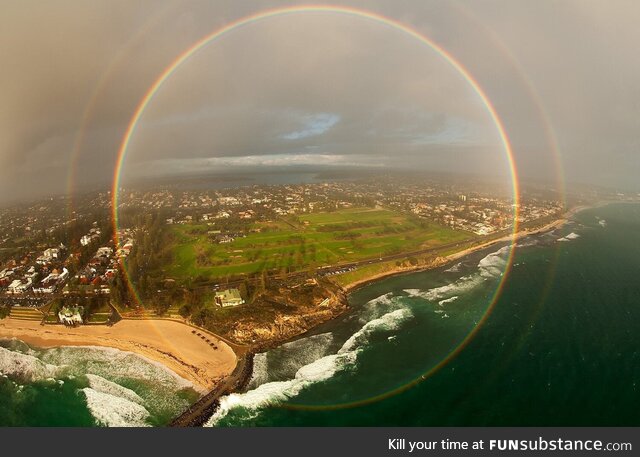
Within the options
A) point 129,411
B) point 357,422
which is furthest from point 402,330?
point 129,411

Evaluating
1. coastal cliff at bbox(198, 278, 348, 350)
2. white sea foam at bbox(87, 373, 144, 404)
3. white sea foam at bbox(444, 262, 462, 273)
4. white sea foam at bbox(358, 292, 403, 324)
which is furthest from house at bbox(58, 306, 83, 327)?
white sea foam at bbox(444, 262, 462, 273)

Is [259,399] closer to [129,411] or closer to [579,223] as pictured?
[129,411]

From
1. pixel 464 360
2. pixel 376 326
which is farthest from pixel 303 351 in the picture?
pixel 464 360

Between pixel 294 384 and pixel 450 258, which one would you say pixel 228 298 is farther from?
pixel 450 258

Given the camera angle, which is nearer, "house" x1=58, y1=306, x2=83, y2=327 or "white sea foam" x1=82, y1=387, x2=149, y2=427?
"white sea foam" x1=82, y1=387, x2=149, y2=427

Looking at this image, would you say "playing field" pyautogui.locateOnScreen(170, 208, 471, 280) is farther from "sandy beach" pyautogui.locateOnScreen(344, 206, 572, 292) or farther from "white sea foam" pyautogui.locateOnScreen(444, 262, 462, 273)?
"white sea foam" pyautogui.locateOnScreen(444, 262, 462, 273)

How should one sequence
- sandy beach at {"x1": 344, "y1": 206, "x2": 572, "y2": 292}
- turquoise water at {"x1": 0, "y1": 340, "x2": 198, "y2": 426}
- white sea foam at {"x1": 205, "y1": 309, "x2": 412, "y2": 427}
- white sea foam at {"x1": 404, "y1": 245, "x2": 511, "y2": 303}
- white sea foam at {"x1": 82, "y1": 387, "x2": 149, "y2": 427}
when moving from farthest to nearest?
sandy beach at {"x1": 344, "y1": 206, "x2": 572, "y2": 292}, white sea foam at {"x1": 404, "y1": 245, "x2": 511, "y2": 303}, white sea foam at {"x1": 205, "y1": 309, "x2": 412, "y2": 427}, turquoise water at {"x1": 0, "y1": 340, "x2": 198, "y2": 426}, white sea foam at {"x1": 82, "y1": 387, "x2": 149, "y2": 427}
